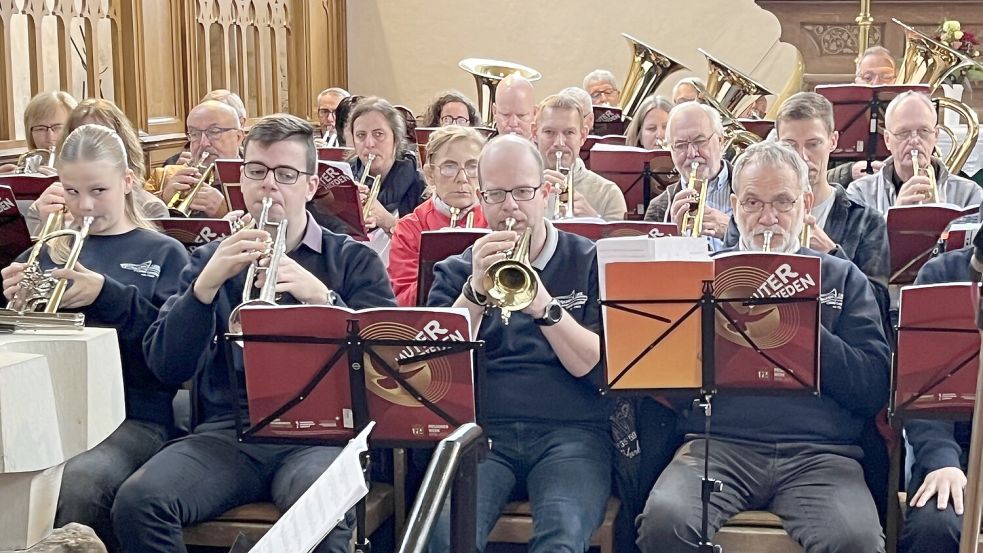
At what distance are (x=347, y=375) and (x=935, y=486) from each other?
1.51 metres

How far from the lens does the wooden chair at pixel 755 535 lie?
10.8ft

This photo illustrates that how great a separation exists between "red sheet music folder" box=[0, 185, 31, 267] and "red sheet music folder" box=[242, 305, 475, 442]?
1440 millimetres

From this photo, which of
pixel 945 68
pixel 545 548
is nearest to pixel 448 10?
pixel 945 68

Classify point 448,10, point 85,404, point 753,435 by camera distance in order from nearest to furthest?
point 85,404 < point 753,435 < point 448,10

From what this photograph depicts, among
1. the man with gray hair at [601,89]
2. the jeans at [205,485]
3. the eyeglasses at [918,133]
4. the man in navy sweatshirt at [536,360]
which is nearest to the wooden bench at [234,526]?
the jeans at [205,485]

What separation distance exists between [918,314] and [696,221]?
5.05 feet

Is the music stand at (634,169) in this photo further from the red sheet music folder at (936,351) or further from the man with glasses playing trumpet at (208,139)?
the red sheet music folder at (936,351)

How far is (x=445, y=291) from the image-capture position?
145 inches

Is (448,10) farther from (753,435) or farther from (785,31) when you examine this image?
(753,435)

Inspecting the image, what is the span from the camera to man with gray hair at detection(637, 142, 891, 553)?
3299mm

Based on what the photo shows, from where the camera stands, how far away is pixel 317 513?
1.38 metres

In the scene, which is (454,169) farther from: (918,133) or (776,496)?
(776,496)

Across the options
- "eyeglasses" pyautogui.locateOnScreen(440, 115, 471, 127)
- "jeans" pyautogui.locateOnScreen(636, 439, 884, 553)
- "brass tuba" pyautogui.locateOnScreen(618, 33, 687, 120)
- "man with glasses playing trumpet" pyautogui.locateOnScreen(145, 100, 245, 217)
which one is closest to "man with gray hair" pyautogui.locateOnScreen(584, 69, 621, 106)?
"brass tuba" pyautogui.locateOnScreen(618, 33, 687, 120)

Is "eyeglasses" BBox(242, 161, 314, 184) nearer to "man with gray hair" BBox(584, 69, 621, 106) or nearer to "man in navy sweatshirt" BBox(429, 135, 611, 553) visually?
"man in navy sweatshirt" BBox(429, 135, 611, 553)
